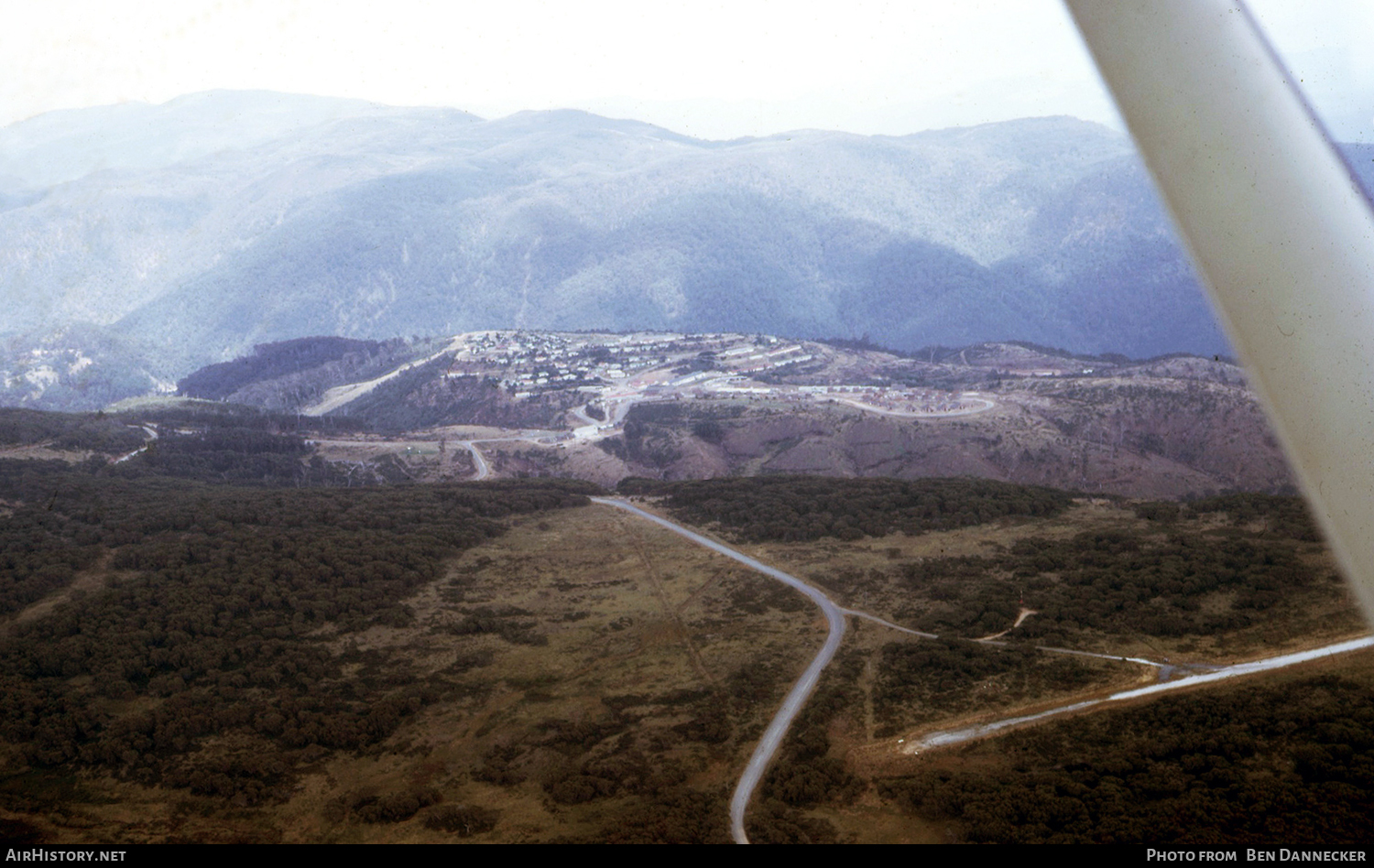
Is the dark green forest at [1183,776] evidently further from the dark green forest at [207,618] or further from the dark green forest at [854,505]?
the dark green forest at [854,505]

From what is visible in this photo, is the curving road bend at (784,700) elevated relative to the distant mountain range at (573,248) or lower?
lower

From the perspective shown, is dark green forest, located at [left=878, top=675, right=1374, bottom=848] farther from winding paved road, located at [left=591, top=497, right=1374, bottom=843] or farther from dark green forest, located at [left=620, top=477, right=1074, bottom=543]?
dark green forest, located at [left=620, top=477, right=1074, bottom=543]

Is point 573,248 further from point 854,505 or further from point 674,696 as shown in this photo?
point 674,696

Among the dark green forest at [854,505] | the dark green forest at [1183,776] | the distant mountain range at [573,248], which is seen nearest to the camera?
the dark green forest at [1183,776]

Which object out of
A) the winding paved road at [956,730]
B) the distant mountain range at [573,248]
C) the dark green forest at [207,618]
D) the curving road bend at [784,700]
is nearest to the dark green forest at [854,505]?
the curving road bend at [784,700]

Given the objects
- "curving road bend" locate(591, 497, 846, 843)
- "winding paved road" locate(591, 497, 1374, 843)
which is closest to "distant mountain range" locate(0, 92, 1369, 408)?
"curving road bend" locate(591, 497, 846, 843)

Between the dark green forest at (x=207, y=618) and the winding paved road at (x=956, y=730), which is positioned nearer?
the winding paved road at (x=956, y=730)
